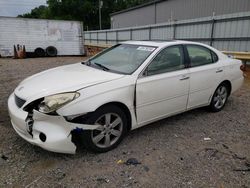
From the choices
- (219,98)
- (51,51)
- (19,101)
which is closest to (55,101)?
(19,101)

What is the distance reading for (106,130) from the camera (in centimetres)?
297

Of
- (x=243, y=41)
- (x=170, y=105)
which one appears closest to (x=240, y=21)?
(x=243, y=41)

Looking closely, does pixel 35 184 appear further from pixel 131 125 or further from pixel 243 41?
pixel 243 41

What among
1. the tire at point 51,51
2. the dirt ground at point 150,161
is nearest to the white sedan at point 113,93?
the dirt ground at point 150,161

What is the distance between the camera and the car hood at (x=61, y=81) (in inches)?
109

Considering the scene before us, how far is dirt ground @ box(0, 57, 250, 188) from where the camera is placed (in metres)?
2.49

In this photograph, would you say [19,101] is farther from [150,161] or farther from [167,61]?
[167,61]

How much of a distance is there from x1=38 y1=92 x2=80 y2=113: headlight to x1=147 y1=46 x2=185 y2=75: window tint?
→ 3.94 feet

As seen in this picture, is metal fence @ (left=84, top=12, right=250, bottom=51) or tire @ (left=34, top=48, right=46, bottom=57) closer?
metal fence @ (left=84, top=12, right=250, bottom=51)

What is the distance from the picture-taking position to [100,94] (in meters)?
2.79

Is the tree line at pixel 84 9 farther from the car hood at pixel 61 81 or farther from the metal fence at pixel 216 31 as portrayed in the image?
the car hood at pixel 61 81

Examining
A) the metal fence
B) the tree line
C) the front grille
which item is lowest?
the front grille

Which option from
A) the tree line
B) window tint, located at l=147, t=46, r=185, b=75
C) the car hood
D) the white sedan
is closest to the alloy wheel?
the white sedan

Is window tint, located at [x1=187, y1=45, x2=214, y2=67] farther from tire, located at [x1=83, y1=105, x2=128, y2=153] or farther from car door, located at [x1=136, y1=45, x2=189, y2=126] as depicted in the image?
tire, located at [x1=83, y1=105, x2=128, y2=153]
